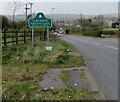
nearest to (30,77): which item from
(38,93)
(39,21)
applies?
(38,93)

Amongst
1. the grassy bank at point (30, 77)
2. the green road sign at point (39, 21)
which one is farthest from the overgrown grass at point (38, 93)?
the green road sign at point (39, 21)

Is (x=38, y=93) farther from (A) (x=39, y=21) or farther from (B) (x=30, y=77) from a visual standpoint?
(A) (x=39, y=21)

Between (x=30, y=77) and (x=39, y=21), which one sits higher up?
(x=39, y=21)

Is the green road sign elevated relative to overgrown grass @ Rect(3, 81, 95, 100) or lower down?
elevated

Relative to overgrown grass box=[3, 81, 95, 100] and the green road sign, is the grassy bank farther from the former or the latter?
the green road sign

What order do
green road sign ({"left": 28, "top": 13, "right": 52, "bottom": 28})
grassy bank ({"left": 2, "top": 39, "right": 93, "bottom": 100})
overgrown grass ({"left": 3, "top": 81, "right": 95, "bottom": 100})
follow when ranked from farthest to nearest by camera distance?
green road sign ({"left": 28, "top": 13, "right": 52, "bottom": 28}), grassy bank ({"left": 2, "top": 39, "right": 93, "bottom": 100}), overgrown grass ({"left": 3, "top": 81, "right": 95, "bottom": 100})

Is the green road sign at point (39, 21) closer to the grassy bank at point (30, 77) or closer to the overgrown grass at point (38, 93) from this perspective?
the grassy bank at point (30, 77)

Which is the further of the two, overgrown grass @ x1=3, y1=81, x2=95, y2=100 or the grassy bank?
the grassy bank

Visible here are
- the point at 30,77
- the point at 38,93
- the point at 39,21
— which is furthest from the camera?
the point at 39,21

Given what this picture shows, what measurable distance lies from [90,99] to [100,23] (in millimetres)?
94673

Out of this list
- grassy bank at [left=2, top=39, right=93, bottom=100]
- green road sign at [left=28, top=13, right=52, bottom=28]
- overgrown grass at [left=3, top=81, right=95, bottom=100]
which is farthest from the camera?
green road sign at [left=28, top=13, right=52, bottom=28]

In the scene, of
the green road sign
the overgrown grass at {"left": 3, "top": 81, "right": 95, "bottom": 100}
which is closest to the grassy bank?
the overgrown grass at {"left": 3, "top": 81, "right": 95, "bottom": 100}

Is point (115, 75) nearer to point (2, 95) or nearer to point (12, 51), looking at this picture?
point (2, 95)

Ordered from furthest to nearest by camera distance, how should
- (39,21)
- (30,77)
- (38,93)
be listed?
1. (39,21)
2. (30,77)
3. (38,93)
